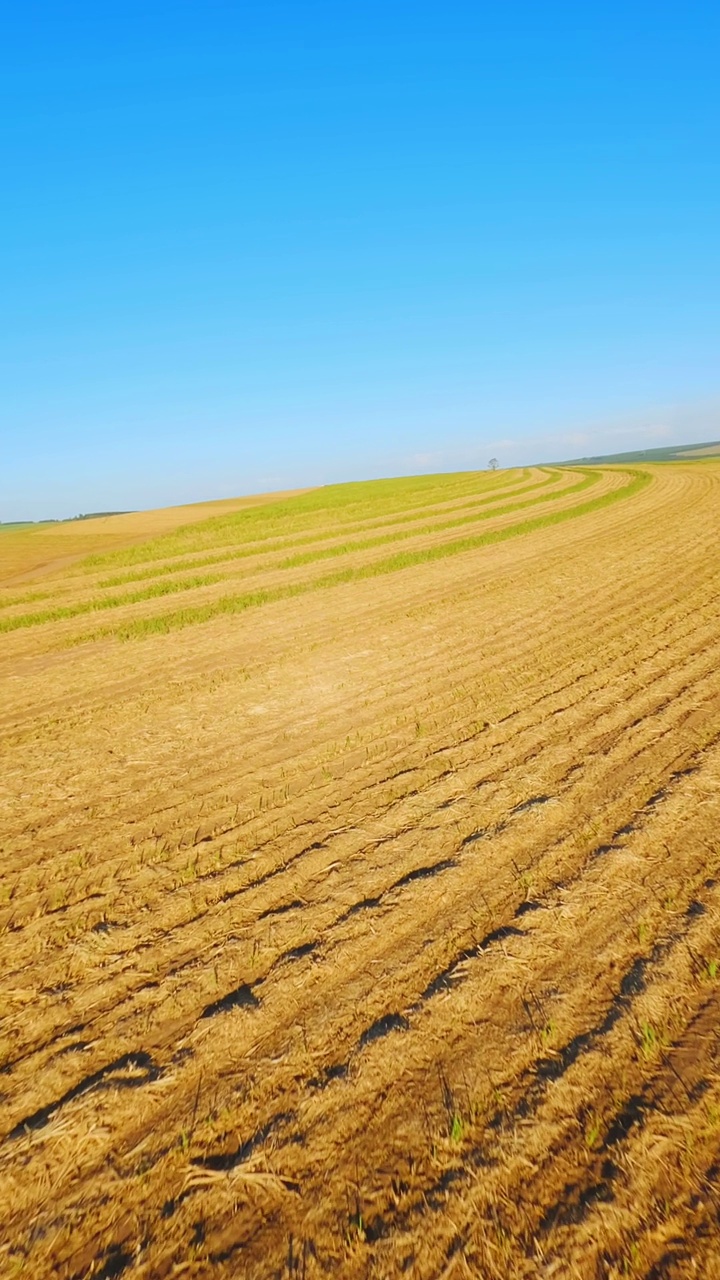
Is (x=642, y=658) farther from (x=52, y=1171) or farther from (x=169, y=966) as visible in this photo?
(x=52, y=1171)

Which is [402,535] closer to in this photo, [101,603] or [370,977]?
[101,603]

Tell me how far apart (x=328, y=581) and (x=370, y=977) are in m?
13.8

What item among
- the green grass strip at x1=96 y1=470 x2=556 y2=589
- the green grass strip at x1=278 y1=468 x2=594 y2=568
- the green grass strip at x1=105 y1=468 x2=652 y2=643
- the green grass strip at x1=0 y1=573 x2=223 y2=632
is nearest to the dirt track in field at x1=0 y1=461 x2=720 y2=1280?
the green grass strip at x1=105 y1=468 x2=652 y2=643

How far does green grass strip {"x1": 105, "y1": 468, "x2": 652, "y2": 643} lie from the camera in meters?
12.9

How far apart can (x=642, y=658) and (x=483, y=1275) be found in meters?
7.23

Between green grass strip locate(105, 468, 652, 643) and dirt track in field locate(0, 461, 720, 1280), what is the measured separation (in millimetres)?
4687

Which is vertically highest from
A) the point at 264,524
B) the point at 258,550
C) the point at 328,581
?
the point at 264,524

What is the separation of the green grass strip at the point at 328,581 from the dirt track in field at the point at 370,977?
469 cm

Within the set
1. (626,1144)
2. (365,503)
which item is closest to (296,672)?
(626,1144)

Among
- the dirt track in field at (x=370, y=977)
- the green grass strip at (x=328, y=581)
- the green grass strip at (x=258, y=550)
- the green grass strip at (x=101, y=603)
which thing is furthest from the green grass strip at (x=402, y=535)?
the dirt track in field at (x=370, y=977)

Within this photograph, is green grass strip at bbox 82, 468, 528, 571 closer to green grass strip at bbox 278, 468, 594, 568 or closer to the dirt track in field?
green grass strip at bbox 278, 468, 594, 568

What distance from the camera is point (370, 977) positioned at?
345 centimetres

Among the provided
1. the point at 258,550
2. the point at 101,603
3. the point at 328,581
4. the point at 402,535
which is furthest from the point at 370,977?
the point at 402,535

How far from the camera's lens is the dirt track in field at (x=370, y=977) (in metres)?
2.38
